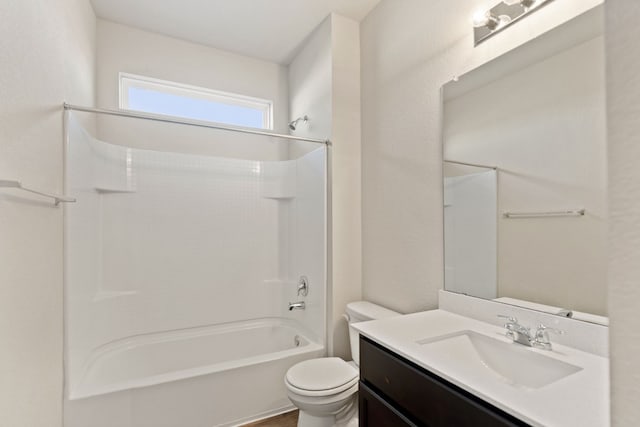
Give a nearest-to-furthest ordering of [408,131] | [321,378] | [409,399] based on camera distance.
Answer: [409,399], [321,378], [408,131]

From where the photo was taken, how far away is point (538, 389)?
2.69 ft

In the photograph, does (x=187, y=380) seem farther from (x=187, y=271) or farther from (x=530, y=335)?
(x=530, y=335)

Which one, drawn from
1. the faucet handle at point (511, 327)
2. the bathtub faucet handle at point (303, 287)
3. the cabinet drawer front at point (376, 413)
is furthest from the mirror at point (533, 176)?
the bathtub faucet handle at point (303, 287)

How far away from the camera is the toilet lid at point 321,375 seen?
1.62 meters

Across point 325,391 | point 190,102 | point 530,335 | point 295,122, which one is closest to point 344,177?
point 295,122

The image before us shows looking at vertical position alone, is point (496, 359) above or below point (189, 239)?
below

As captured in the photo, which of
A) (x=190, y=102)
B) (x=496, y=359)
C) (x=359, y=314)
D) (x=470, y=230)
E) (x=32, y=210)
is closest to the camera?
(x=496, y=359)

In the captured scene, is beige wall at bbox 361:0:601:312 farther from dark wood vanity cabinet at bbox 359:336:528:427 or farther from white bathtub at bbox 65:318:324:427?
white bathtub at bbox 65:318:324:427

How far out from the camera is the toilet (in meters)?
1.58

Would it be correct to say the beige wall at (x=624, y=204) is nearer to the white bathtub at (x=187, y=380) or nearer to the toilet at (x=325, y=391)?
the toilet at (x=325, y=391)

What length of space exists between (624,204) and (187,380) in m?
2.00

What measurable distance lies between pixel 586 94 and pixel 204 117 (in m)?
2.69

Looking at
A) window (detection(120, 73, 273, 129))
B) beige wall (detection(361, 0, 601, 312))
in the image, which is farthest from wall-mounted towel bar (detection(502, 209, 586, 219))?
window (detection(120, 73, 273, 129))

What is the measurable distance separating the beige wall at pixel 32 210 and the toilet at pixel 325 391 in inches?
43.5
